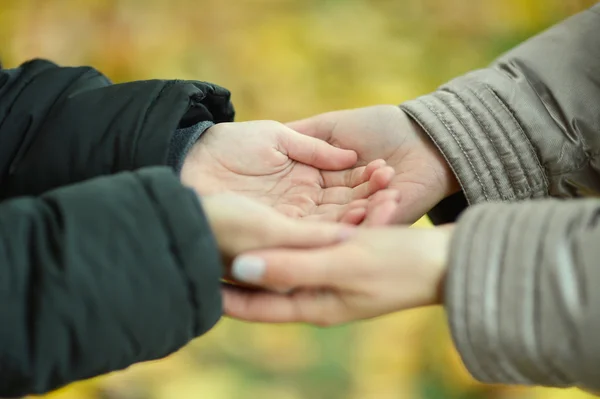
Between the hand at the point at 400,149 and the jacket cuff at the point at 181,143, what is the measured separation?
152mm

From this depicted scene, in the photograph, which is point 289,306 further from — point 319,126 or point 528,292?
point 319,126

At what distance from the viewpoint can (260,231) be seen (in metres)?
0.50

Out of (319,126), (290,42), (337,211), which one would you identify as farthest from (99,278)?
(290,42)

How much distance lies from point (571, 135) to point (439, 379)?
0.41 metres

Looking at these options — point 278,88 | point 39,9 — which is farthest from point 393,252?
point 39,9

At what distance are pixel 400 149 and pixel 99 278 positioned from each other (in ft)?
1.37

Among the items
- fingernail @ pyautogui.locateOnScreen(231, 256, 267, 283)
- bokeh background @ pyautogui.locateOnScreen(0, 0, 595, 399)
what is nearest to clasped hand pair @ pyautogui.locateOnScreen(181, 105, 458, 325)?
fingernail @ pyautogui.locateOnScreen(231, 256, 267, 283)

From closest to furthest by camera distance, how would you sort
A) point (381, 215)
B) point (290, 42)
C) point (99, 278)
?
1. point (99, 278)
2. point (381, 215)
3. point (290, 42)

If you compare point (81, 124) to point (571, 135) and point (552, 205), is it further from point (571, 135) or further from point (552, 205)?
point (571, 135)

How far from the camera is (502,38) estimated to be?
1.15 meters

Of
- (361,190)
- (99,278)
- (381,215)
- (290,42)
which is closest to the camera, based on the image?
(99,278)

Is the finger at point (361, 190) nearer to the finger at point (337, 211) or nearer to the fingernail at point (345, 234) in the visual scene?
the finger at point (337, 211)

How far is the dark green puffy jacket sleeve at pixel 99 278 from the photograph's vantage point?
0.43 m

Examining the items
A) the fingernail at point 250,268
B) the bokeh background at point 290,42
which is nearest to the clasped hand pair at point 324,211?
the fingernail at point 250,268
